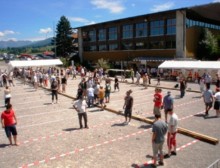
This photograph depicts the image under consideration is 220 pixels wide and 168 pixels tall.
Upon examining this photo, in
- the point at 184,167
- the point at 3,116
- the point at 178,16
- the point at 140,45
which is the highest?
the point at 178,16

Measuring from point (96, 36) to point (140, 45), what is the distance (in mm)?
15123

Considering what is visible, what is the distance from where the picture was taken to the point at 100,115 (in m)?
16.6

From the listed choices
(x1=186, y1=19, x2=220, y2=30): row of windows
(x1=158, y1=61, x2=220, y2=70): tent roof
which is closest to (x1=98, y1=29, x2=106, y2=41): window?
(x1=186, y1=19, x2=220, y2=30): row of windows

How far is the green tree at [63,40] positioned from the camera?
7906 centimetres

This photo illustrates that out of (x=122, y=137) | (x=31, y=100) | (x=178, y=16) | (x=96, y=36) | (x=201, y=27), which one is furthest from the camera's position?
(x=96, y=36)

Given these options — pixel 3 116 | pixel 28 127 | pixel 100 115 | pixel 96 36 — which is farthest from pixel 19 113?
pixel 96 36

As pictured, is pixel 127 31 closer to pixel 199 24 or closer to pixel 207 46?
pixel 199 24

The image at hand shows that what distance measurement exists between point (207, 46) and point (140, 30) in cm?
1233

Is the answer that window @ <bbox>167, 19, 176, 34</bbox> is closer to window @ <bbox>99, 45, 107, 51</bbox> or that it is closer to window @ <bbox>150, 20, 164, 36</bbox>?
window @ <bbox>150, 20, 164, 36</bbox>

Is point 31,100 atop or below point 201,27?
below

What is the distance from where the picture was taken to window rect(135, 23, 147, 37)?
49463mm

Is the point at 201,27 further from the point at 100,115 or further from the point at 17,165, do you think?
the point at 17,165

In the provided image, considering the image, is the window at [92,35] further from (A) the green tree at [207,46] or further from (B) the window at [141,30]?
(A) the green tree at [207,46]

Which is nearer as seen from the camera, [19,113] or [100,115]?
[100,115]
